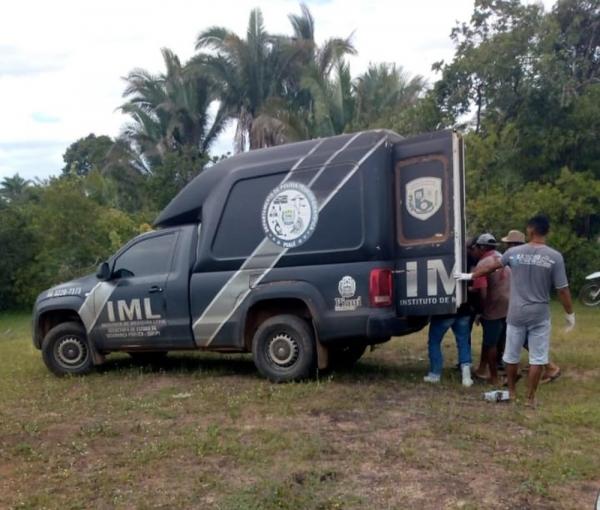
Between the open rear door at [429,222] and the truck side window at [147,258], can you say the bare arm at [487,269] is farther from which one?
the truck side window at [147,258]

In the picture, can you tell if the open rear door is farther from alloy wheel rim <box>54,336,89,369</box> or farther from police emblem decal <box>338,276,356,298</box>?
alloy wheel rim <box>54,336,89,369</box>

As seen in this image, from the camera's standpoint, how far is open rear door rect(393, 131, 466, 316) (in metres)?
6.95

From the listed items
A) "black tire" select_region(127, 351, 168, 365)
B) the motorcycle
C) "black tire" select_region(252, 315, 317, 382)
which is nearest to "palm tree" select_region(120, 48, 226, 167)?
the motorcycle

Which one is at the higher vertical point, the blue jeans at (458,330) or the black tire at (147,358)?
the blue jeans at (458,330)

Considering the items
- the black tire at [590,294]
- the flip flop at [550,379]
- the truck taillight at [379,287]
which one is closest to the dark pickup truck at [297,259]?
the truck taillight at [379,287]

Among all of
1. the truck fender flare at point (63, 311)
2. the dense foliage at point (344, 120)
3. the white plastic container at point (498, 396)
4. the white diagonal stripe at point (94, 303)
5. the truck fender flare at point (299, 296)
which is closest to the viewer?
the white plastic container at point (498, 396)

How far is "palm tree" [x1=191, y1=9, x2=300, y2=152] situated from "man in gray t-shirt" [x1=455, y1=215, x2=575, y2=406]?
2205 centimetres

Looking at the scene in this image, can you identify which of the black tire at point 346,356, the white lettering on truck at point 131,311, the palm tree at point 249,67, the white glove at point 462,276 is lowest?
the black tire at point 346,356

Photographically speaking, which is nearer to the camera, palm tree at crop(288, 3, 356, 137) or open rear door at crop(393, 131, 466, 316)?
open rear door at crop(393, 131, 466, 316)

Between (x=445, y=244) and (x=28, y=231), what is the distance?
54.8 feet

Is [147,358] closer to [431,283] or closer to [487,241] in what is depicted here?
[431,283]

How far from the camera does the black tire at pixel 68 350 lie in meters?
8.96

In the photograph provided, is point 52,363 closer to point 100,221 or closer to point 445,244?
point 445,244

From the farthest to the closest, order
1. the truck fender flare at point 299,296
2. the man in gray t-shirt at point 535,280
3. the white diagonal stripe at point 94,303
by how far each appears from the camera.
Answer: the white diagonal stripe at point 94,303 → the truck fender flare at point 299,296 → the man in gray t-shirt at point 535,280
